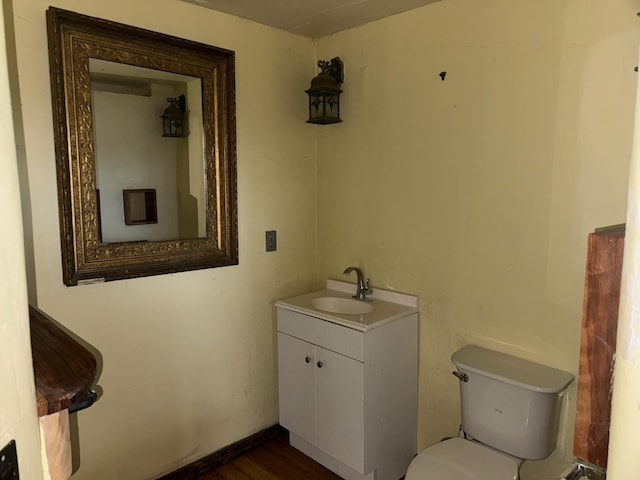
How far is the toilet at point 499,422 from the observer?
Result: 1591 millimetres

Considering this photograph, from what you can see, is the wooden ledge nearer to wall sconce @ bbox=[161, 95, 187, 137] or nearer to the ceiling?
wall sconce @ bbox=[161, 95, 187, 137]

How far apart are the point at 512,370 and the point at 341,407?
772 millimetres

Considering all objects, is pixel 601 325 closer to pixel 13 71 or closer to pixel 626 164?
pixel 626 164

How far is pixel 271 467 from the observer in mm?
2232

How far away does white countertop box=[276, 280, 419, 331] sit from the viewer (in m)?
1.96

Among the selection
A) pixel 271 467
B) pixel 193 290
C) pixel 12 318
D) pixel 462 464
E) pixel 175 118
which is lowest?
pixel 271 467

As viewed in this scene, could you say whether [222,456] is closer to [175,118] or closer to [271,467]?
[271,467]

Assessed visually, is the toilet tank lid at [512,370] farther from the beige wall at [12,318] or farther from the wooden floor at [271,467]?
the beige wall at [12,318]

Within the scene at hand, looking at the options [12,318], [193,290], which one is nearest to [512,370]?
[193,290]

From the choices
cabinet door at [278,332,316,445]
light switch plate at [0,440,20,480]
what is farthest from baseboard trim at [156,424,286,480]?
light switch plate at [0,440,20,480]

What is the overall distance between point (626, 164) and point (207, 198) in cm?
168

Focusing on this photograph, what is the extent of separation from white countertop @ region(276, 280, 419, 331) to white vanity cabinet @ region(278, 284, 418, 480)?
0.01 meters

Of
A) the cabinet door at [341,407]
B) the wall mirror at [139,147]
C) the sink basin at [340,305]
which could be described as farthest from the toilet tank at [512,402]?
the wall mirror at [139,147]

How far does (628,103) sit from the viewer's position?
1.46 m
